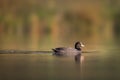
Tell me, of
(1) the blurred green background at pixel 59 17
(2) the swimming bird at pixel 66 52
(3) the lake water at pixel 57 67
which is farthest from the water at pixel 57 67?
(1) the blurred green background at pixel 59 17

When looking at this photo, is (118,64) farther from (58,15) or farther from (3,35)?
(58,15)

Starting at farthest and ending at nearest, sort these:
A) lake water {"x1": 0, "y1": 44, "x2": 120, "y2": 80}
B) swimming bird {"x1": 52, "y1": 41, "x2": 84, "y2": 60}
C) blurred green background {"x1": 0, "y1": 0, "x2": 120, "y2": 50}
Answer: blurred green background {"x1": 0, "y1": 0, "x2": 120, "y2": 50} < swimming bird {"x1": 52, "y1": 41, "x2": 84, "y2": 60} < lake water {"x1": 0, "y1": 44, "x2": 120, "y2": 80}

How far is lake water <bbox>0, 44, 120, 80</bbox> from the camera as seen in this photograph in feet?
65.8

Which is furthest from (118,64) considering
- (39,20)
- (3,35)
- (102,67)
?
(39,20)

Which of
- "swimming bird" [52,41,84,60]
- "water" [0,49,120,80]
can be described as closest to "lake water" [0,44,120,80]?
"water" [0,49,120,80]

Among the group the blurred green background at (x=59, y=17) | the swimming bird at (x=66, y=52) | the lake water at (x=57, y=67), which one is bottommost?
the lake water at (x=57, y=67)

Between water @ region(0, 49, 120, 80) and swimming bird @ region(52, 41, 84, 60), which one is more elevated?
swimming bird @ region(52, 41, 84, 60)

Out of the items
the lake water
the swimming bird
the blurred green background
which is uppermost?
the blurred green background

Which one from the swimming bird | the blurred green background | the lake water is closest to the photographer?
the lake water

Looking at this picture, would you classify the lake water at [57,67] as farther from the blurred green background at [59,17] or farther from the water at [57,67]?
the blurred green background at [59,17]

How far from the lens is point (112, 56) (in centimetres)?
2602

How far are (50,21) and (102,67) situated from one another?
28.8 metres

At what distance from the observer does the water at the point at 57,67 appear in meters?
20.1

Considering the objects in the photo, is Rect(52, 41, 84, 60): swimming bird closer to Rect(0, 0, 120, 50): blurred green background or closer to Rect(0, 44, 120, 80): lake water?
Rect(0, 44, 120, 80): lake water
